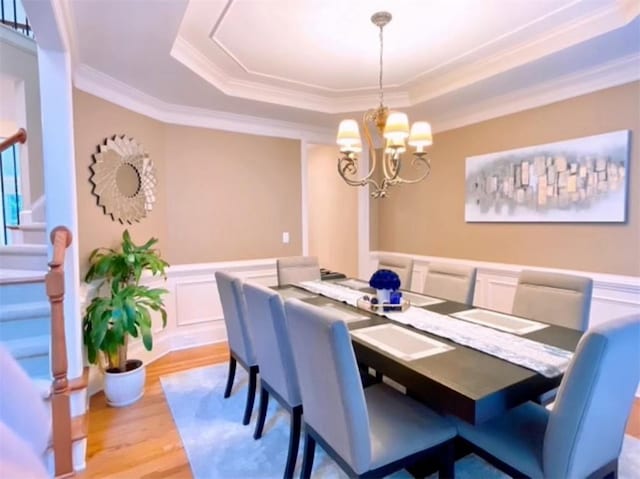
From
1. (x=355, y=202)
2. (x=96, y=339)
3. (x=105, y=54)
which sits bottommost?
(x=96, y=339)

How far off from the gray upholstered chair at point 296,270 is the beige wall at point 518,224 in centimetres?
158

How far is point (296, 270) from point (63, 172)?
6.68 feet

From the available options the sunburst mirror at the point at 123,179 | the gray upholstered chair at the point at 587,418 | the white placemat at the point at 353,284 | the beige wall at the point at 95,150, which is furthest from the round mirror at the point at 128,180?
the gray upholstered chair at the point at 587,418

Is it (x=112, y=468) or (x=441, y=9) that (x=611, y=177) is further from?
(x=112, y=468)

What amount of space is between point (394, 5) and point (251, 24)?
930 millimetres

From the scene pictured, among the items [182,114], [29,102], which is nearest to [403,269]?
[182,114]

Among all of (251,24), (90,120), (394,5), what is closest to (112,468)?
(90,120)

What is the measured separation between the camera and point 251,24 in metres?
2.37

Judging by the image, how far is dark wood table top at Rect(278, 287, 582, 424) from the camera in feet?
4.06

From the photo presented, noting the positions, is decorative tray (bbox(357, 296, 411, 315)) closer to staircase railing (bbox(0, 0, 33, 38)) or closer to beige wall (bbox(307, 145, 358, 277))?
beige wall (bbox(307, 145, 358, 277))

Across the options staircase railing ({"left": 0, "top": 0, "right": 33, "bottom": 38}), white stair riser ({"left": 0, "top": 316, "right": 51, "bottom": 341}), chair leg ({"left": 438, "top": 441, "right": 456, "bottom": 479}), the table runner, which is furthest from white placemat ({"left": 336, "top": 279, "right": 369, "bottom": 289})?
staircase railing ({"left": 0, "top": 0, "right": 33, "bottom": 38})

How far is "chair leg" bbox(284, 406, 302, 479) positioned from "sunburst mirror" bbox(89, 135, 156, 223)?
2266mm

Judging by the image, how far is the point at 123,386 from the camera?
8.49 ft

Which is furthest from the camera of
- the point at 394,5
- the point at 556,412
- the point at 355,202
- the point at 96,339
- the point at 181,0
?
the point at 355,202
